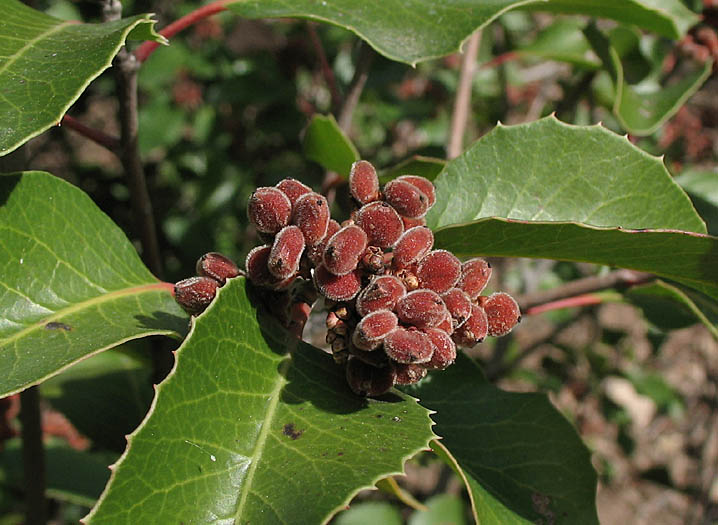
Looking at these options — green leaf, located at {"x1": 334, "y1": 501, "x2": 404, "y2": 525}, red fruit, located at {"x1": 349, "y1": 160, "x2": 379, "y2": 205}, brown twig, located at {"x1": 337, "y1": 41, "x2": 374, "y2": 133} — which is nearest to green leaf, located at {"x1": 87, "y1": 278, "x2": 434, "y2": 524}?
red fruit, located at {"x1": 349, "y1": 160, "x2": 379, "y2": 205}

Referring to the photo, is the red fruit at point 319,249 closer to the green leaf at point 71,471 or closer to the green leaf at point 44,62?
the green leaf at point 44,62

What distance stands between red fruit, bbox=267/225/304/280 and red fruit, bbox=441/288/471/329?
20 cm

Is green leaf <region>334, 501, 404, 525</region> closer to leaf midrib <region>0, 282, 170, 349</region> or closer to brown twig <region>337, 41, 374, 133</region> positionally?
brown twig <region>337, 41, 374, 133</region>

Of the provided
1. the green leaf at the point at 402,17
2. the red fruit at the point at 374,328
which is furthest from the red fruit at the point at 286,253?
the green leaf at the point at 402,17

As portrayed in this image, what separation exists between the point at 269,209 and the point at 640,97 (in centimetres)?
117

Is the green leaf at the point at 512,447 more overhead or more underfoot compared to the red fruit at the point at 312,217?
more underfoot

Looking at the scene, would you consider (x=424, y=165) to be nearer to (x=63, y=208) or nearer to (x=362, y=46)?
(x=362, y=46)

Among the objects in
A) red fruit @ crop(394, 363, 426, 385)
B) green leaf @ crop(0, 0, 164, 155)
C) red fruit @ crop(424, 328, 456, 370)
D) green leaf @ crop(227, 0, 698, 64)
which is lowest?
red fruit @ crop(394, 363, 426, 385)

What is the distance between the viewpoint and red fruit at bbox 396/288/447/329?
947 millimetres

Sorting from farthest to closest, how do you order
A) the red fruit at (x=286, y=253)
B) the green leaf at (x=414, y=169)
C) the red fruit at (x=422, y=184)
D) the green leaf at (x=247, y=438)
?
the green leaf at (x=414, y=169) → the red fruit at (x=422, y=184) → the red fruit at (x=286, y=253) → the green leaf at (x=247, y=438)

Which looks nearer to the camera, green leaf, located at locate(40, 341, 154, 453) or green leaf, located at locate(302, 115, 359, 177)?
green leaf, located at locate(302, 115, 359, 177)

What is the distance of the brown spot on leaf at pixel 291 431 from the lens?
3.08 ft

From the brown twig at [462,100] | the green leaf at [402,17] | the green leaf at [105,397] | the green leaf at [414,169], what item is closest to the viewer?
the green leaf at [402,17]

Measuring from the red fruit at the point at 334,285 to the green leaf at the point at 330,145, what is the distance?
1.67 feet
